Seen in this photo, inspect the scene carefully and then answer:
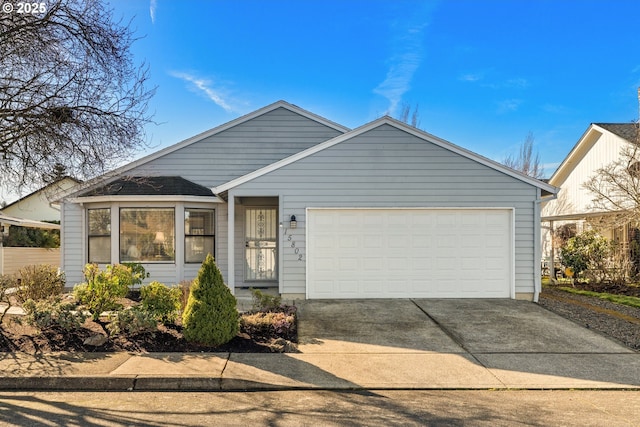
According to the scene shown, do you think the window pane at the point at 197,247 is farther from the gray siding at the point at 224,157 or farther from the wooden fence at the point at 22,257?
the wooden fence at the point at 22,257

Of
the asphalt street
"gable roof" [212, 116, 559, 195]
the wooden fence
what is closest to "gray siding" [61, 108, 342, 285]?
"gable roof" [212, 116, 559, 195]

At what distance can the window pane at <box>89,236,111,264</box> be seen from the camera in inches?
431

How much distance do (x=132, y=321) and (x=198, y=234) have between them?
4.84 meters

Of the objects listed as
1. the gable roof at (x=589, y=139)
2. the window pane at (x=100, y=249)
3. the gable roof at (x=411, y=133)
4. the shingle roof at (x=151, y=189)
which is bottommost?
the window pane at (x=100, y=249)

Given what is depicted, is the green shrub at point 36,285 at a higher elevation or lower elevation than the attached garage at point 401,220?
lower

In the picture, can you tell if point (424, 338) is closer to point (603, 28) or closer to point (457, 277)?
point (457, 277)

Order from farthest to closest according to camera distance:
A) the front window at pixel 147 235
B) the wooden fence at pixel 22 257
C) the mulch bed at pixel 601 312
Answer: the wooden fence at pixel 22 257, the front window at pixel 147 235, the mulch bed at pixel 601 312

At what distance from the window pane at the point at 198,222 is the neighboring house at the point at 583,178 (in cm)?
1127

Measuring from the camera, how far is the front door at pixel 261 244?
11.8 m

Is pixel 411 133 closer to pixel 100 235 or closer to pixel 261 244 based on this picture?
pixel 261 244

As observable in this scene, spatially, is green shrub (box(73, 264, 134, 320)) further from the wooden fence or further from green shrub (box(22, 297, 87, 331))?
the wooden fence

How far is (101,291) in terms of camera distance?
6.87 m

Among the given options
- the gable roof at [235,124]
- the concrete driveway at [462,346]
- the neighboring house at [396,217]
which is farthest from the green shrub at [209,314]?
the gable roof at [235,124]

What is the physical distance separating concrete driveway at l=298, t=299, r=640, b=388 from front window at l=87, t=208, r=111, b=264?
5.43 m
